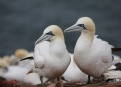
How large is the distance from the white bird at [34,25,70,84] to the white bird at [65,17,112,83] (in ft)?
0.66

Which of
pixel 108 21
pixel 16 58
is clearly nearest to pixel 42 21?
pixel 108 21

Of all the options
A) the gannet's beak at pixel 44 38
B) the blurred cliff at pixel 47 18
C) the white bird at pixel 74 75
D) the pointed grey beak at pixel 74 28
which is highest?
the blurred cliff at pixel 47 18

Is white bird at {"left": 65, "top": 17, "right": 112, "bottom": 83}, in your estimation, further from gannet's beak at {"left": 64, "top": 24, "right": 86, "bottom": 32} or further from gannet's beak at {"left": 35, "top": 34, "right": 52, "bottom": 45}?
gannet's beak at {"left": 35, "top": 34, "right": 52, "bottom": 45}

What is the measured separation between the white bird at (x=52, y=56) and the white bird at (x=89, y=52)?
0.20 metres

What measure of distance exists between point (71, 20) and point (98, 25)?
3.81ft

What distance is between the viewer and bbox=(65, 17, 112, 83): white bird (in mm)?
9195

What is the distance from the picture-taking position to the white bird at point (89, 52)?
9195mm

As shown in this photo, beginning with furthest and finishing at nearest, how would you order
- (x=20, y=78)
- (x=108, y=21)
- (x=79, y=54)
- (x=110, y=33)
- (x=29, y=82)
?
(x=108, y=21) → (x=110, y=33) → (x=20, y=78) → (x=29, y=82) → (x=79, y=54)

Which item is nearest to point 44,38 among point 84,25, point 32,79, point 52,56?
point 52,56

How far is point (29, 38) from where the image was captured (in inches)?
918

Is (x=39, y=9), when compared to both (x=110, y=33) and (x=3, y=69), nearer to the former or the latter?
(x=110, y=33)

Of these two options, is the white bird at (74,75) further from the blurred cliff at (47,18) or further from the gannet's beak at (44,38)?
the blurred cliff at (47,18)

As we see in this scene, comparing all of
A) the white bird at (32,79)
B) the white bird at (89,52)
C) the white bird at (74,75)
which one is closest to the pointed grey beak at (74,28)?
the white bird at (89,52)

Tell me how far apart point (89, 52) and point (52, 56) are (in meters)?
0.59
